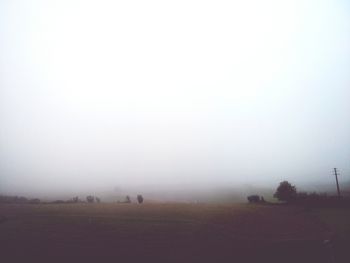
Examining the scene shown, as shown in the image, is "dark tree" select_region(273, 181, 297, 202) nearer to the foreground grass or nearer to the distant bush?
the distant bush

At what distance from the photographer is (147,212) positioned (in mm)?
37875

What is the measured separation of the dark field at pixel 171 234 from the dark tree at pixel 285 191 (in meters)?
5.58

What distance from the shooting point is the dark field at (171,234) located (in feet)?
78.9

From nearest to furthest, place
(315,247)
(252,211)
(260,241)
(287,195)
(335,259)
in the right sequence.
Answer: (335,259) < (315,247) < (260,241) < (252,211) < (287,195)

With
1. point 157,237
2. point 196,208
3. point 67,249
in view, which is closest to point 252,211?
point 196,208

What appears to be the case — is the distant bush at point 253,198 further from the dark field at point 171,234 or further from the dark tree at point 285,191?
Answer: the dark field at point 171,234

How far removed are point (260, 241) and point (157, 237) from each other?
29.1 ft

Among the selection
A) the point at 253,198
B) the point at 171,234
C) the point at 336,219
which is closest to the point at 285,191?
the point at 253,198

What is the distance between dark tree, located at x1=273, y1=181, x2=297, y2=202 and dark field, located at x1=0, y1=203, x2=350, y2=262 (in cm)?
558

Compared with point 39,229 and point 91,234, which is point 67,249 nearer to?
point 91,234

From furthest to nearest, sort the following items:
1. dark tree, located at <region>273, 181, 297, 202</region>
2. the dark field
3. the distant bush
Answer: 1. dark tree, located at <region>273, 181, 297, 202</region>
2. the distant bush
3. the dark field

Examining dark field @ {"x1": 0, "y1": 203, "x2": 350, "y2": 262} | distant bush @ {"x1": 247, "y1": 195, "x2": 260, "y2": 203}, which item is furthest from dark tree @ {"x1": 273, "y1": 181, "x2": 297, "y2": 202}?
dark field @ {"x1": 0, "y1": 203, "x2": 350, "y2": 262}

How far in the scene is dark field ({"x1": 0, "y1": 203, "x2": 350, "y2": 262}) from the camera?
24.0m

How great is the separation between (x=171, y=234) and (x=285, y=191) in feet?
72.0
